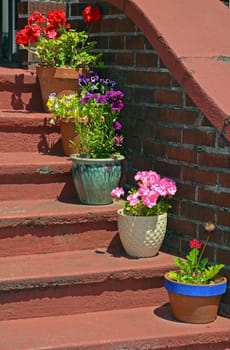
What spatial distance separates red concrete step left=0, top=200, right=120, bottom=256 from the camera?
14.2 ft

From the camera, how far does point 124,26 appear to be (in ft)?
16.6

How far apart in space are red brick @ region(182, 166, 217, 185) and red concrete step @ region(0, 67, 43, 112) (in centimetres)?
140

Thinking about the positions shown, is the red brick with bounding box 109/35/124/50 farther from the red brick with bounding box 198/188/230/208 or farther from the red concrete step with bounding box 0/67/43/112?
the red brick with bounding box 198/188/230/208

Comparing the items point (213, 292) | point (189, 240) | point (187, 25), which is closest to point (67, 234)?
point (189, 240)

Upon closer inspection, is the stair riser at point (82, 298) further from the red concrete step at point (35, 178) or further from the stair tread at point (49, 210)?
the red concrete step at point (35, 178)

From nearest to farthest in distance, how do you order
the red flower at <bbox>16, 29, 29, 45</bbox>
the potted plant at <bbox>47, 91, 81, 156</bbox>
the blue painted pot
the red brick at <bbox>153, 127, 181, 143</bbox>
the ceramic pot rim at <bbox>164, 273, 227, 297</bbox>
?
the ceramic pot rim at <bbox>164, 273, 227, 297</bbox>
the red brick at <bbox>153, 127, 181, 143</bbox>
the blue painted pot
the potted plant at <bbox>47, 91, 81, 156</bbox>
the red flower at <bbox>16, 29, 29, 45</bbox>

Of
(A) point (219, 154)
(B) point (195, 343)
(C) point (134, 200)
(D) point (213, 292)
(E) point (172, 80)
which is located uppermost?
(E) point (172, 80)

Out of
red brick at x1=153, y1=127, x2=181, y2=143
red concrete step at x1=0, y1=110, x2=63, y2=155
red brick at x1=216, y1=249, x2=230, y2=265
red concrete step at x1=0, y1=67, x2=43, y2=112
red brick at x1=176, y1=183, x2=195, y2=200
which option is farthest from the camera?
red concrete step at x1=0, y1=67, x2=43, y2=112

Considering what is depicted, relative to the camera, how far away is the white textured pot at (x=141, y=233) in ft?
13.9

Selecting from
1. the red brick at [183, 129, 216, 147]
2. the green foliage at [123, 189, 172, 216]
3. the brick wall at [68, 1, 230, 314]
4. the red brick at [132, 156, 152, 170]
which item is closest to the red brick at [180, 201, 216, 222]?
the brick wall at [68, 1, 230, 314]

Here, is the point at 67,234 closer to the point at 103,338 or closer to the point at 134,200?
the point at 134,200

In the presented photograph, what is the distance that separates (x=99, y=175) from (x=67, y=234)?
38 cm

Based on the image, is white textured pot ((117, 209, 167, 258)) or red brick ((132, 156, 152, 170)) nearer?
white textured pot ((117, 209, 167, 258))

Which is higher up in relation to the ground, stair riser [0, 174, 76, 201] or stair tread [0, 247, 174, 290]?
stair riser [0, 174, 76, 201]
